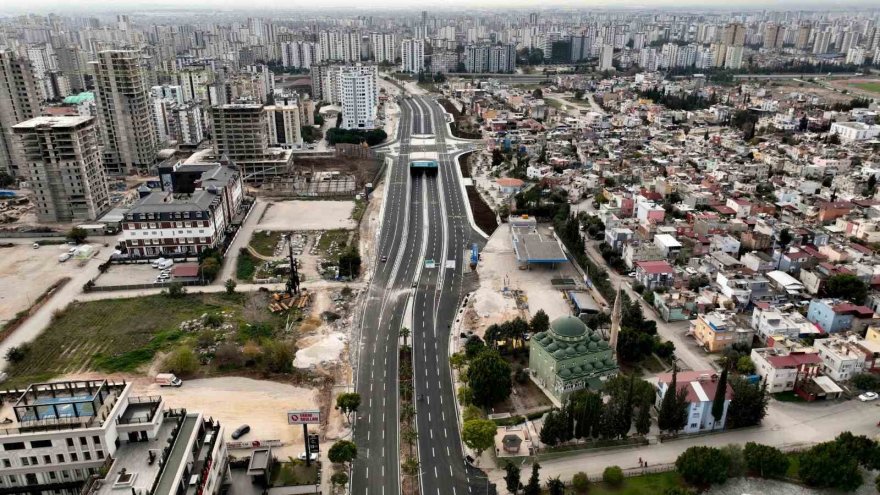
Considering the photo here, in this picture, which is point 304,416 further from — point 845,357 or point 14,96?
point 14,96

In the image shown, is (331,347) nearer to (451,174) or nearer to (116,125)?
(451,174)

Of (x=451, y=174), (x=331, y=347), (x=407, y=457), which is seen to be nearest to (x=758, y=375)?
(x=407, y=457)

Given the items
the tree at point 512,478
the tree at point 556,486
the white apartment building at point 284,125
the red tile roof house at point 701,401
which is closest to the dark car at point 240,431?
the tree at point 512,478

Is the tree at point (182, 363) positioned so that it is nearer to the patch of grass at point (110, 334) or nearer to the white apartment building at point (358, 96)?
the patch of grass at point (110, 334)

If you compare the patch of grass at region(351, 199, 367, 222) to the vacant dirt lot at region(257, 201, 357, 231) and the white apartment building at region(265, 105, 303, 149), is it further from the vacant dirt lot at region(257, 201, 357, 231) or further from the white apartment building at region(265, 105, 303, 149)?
the white apartment building at region(265, 105, 303, 149)

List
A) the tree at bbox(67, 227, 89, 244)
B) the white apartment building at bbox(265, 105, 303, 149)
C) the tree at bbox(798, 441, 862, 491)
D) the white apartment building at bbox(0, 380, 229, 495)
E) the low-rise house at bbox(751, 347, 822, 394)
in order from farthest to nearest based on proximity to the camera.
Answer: the white apartment building at bbox(265, 105, 303, 149), the tree at bbox(67, 227, 89, 244), the low-rise house at bbox(751, 347, 822, 394), the tree at bbox(798, 441, 862, 491), the white apartment building at bbox(0, 380, 229, 495)

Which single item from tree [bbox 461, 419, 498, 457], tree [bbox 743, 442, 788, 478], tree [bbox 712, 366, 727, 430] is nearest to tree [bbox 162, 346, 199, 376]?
tree [bbox 461, 419, 498, 457]
